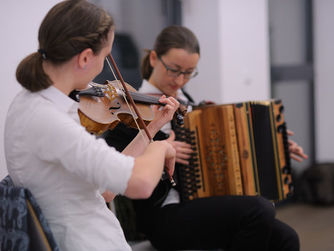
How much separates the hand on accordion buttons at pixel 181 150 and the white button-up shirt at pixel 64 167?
1.97 ft

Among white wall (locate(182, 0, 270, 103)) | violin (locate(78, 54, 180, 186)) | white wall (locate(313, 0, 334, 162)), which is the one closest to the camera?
violin (locate(78, 54, 180, 186))

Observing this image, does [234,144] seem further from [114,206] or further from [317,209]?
[317,209]

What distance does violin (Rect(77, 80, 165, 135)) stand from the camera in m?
1.10

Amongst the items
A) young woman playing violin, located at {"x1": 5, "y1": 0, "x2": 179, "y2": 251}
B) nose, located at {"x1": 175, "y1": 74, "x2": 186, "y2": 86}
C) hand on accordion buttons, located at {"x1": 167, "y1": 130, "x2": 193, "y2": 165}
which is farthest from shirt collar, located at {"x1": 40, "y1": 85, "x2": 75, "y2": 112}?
nose, located at {"x1": 175, "y1": 74, "x2": 186, "y2": 86}

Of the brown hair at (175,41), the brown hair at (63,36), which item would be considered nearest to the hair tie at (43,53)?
the brown hair at (63,36)

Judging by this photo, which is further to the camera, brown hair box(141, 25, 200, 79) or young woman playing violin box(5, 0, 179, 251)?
brown hair box(141, 25, 200, 79)

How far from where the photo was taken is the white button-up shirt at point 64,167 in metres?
0.82

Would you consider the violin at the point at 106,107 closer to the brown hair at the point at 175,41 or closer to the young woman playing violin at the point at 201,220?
the young woman playing violin at the point at 201,220

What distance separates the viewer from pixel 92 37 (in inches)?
35.8

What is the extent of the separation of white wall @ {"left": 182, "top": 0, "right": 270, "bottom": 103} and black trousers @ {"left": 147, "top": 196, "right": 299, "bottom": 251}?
4.17 feet

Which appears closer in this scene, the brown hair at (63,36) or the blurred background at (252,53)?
the brown hair at (63,36)

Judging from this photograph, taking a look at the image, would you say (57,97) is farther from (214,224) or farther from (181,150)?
(214,224)

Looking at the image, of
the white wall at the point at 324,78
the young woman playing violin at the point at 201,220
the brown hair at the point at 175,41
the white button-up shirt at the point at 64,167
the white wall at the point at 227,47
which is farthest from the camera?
the white wall at the point at 324,78

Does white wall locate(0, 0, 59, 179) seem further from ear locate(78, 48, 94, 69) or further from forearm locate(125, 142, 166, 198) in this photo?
forearm locate(125, 142, 166, 198)
